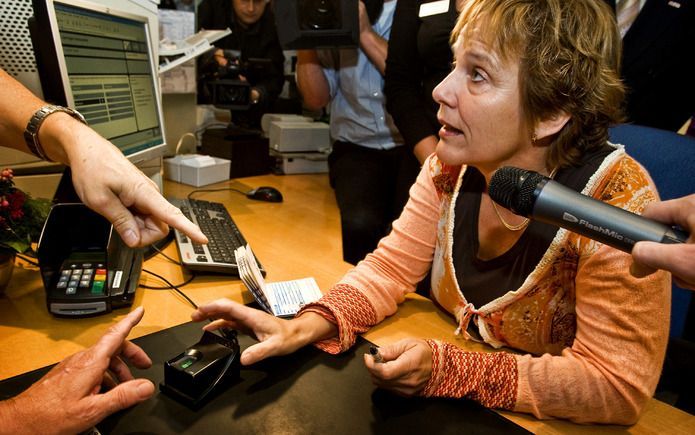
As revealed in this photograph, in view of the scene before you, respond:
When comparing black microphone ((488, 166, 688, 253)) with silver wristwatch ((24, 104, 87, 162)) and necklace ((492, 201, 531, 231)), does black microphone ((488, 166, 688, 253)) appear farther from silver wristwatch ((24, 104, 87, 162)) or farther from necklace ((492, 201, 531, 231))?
silver wristwatch ((24, 104, 87, 162))

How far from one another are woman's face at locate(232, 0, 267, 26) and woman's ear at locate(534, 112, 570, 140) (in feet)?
8.58

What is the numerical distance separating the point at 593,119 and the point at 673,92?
970 millimetres

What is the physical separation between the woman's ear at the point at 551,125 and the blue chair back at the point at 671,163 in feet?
1.12

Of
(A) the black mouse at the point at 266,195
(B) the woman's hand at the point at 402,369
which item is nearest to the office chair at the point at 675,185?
(B) the woman's hand at the point at 402,369

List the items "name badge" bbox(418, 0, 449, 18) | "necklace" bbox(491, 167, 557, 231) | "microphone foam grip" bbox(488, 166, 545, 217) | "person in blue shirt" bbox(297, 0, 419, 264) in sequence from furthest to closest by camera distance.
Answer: "person in blue shirt" bbox(297, 0, 419, 264)
"name badge" bbox(418, 0, 449, 18)
"necklace" bbox(491, 167, 557, 231)
"microphone foam grip" bbox(488, 166, 545, 217)

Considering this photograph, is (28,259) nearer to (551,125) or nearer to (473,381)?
(473,381)

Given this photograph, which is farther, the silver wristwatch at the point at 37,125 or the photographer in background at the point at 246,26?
the photographer in background at the point at 246,26

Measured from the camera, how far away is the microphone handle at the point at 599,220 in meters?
0.50

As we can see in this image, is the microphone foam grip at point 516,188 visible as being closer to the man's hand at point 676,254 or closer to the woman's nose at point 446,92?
the man's hand at point 676,254

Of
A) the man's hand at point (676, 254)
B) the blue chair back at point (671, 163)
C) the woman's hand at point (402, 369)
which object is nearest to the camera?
the man's hand at point (676, 254)

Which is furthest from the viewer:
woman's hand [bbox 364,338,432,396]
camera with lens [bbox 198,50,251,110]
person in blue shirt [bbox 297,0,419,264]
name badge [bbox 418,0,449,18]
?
camera with lens [bbox 198,50,251,110]

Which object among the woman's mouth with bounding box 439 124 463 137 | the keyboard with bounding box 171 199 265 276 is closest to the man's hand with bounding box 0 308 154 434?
the keyboard with bounding box 171 199 265 276

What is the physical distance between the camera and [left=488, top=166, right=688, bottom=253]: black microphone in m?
0.50

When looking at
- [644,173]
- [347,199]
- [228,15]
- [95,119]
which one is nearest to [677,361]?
[644,173]
